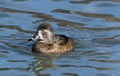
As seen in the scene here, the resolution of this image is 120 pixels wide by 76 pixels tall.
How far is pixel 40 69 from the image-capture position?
40.3 feet

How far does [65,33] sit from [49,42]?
1102 millimetres

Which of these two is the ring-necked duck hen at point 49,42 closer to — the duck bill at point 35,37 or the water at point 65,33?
the duck bill at point 35,37

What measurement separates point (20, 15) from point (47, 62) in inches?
134

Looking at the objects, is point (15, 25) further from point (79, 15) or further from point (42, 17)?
point (79, 15)

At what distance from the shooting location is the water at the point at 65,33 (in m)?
12.2

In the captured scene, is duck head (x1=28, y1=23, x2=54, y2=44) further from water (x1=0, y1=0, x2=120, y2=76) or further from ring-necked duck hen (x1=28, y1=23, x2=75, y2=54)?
water (x1=0, y1=0, x2=120, y2=76)

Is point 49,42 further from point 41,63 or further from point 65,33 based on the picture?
point 41,63

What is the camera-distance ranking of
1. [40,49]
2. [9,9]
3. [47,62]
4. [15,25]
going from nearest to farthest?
[47,62] < [40,49] < [15,25] < [9,9]

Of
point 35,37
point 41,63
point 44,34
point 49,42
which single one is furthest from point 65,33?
point 41,63

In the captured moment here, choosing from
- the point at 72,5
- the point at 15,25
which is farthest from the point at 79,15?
the point at 15,25

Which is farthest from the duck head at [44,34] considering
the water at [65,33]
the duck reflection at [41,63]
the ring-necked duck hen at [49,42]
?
the duck reflection at [41,63]

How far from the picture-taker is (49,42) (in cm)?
1391

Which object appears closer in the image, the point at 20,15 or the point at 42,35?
the point at 42,35

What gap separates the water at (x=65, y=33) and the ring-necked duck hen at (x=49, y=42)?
0.21 metres
